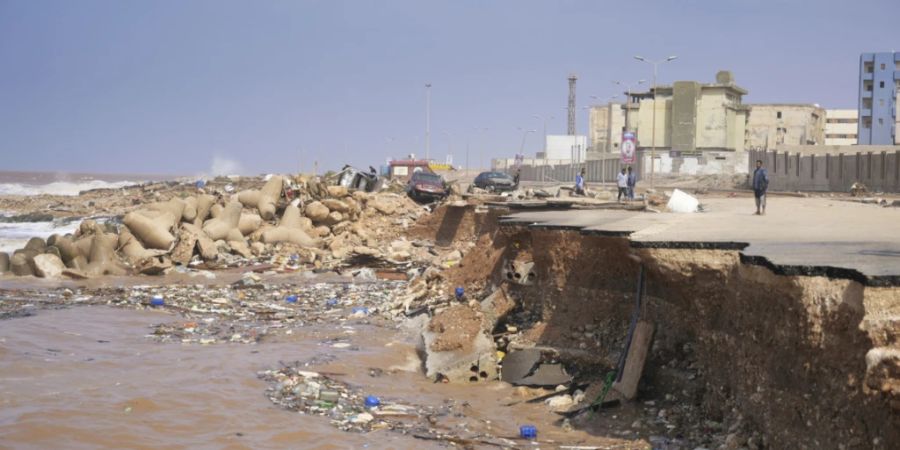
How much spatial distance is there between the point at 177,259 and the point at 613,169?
1944 inches

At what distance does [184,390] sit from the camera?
1041 centimetres

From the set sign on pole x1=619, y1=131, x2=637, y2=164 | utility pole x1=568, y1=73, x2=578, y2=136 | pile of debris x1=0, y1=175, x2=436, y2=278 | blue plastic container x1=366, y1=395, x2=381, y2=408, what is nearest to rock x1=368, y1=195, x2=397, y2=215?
pile of debris x1=0, y1=175, x2=436, y2=278

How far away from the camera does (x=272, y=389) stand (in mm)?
10672

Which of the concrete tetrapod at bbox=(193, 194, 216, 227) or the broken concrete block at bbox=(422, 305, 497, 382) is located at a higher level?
the concrete tetrapod at bbox=(193, 194, 216, 227)

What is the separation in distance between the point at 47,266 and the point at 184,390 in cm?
1276

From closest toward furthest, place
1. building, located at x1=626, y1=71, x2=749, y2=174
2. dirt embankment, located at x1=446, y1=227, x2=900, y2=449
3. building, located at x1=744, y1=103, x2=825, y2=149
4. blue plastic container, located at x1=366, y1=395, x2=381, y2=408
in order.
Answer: dirt embankment, located at x1=446, y1=227, x2=900, y2=449
blue plastic container, located at x1=366, y1=395, x2=381, y2=408
building, located at x1=626, y1=71, x2=749, y2=174
building, located at x1=744, y1=103, x2=825, y2=149

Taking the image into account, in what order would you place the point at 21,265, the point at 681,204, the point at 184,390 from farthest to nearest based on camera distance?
the point at 21,265
the point at 681,204
the point at 184,390

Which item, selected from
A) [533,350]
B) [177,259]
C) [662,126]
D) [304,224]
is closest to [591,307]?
[533,350]

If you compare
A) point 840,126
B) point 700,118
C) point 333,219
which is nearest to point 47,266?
point 333,219

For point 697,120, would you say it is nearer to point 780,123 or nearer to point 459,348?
point 780,123

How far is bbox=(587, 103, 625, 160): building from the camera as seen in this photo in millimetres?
96444

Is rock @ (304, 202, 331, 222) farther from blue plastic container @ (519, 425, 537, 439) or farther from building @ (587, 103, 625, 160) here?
building @ (587, 103, 625, 160)

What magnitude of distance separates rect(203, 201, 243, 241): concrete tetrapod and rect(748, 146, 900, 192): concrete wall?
25888mm

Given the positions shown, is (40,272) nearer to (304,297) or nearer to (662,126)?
(304,297)
